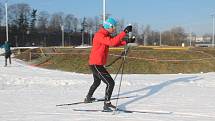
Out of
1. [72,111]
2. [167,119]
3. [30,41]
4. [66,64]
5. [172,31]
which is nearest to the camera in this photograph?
[167,119]

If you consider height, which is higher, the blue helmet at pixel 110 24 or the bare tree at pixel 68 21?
the bare tree at pixel 68 21

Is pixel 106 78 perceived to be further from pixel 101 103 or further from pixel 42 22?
pixel 42 22

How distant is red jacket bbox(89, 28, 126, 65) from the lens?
27.5 ft

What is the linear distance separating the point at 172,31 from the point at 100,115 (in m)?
130

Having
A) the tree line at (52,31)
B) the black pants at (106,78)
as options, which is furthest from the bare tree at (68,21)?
the black pants at (106,78)

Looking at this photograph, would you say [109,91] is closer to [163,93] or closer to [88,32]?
[163,93]

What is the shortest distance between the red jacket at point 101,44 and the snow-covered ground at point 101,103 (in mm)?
1160

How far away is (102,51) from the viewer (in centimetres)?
891

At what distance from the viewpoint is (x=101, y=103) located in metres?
9.98

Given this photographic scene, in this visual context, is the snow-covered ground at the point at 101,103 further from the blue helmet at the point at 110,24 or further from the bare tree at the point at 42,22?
the bare tree at the point at 42,22

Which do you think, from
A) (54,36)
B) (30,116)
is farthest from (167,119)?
(54,36)

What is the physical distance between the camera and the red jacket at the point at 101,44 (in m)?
8.38

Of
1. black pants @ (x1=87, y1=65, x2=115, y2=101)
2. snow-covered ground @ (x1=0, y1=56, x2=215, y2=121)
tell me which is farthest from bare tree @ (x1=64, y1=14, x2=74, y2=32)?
black pants @ (x1=87, y1=65, x2=115, y2=101)

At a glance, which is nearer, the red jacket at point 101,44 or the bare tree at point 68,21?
the red jacket at point 101,44
